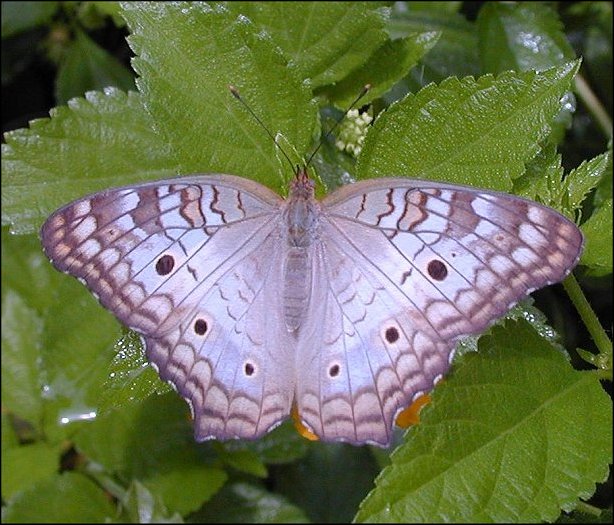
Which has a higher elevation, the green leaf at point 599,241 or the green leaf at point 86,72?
the green leaf at point 86,72

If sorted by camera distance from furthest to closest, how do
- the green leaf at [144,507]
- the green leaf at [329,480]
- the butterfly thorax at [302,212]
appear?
the green leaf at [329,480] → the green leaf at [144,507] → the butterfly thorax at [302,212]

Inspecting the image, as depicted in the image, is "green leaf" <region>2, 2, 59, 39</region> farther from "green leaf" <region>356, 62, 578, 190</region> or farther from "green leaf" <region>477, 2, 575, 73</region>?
"green leaf" <region>356, 62, 578, 190</region>

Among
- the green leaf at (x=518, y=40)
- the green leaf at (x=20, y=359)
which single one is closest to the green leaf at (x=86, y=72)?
the green leaf at (x=20, y=359)

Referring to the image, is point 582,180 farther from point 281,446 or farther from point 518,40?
point 281,446

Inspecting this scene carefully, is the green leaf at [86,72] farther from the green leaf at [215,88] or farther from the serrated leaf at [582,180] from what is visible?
the serrated leaf at [582,180]

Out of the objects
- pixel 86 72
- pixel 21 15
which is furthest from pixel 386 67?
pixel 21 15

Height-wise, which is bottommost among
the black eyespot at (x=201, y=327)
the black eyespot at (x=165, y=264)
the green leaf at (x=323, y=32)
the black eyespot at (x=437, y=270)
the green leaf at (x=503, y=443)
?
the green leaf at (x=503, y=443)

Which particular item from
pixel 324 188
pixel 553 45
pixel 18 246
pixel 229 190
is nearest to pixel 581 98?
pixel 553 45

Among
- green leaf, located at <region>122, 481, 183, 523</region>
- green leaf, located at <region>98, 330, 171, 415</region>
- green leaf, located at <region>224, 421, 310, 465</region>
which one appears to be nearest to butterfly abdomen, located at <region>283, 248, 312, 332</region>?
green leaf, located at <region>98, 330, 171, 415</region>
